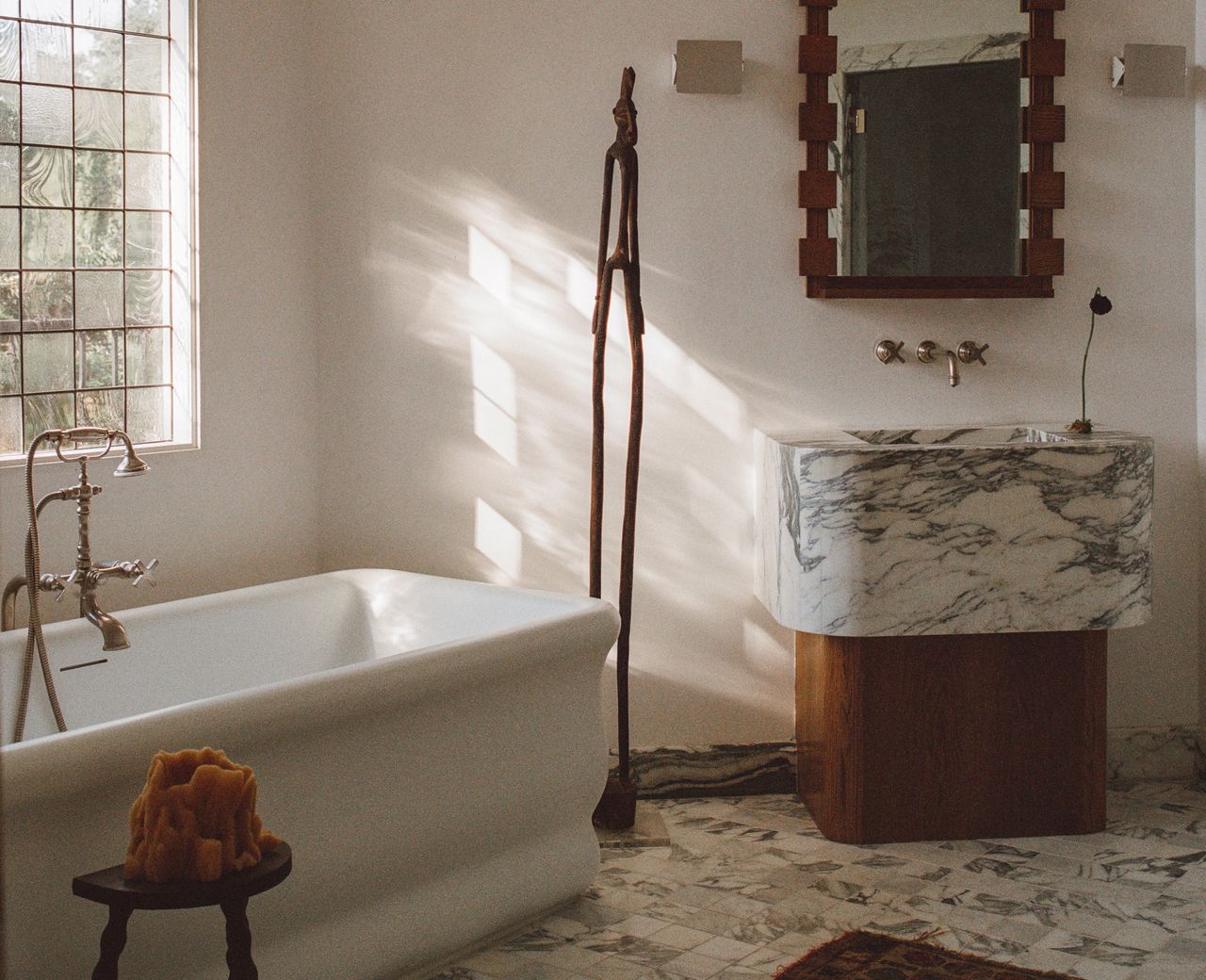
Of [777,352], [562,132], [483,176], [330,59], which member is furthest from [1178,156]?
[330,59]

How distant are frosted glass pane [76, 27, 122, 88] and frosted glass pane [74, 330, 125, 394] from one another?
1.94 ft

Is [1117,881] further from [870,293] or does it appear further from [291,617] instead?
[291,617]

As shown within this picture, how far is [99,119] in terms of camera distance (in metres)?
2.96

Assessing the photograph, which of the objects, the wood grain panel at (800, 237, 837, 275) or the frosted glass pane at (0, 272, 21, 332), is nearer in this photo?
the frosted glass pane at (0, 272, 21, 332)

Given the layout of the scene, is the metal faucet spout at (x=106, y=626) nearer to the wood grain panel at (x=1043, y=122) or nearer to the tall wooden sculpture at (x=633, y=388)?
the tall wooden sculpture at (x=633, y=388)

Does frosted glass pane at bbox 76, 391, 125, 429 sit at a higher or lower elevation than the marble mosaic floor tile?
higher

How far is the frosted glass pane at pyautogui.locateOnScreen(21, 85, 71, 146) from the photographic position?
279 centimetres

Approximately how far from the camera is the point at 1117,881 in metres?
2.76

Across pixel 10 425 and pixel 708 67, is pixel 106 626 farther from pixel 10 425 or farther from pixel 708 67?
pixel 708 67

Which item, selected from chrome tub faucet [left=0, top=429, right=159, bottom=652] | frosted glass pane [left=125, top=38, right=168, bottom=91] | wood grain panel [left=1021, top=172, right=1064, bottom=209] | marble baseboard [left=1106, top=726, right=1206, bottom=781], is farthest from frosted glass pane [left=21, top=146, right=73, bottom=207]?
marble baseboard [left=1106, top=726, right=1206, bottom=781]

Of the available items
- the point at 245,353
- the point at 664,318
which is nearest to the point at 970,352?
the point at 664,318

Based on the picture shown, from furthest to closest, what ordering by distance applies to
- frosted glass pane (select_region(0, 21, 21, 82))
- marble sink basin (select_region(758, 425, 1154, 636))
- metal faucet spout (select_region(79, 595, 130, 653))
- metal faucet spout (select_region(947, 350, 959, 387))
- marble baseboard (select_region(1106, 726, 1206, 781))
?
marble baseboard (select_region(1106, 726, 1206, 781)) < metal faucet spout (select_region(947, 350, 959, 387)) < marble sink basin (select_region(758, 425, 1154, 636)) < frosted glass pane (select_region(0, 21, 21, 82)) < metal faucet spout (select_region(79, 595, 130, 653))

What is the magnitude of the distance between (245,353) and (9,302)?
2.15 ft

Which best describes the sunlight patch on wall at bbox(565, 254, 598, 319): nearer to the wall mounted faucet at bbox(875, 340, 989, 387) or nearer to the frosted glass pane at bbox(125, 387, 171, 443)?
the wall mounted faucet at bbox(875, 340, 989, 387)
